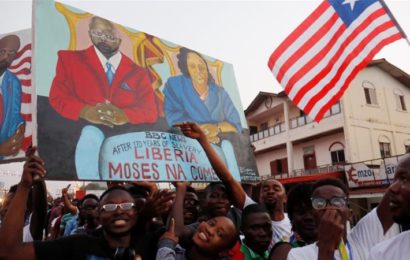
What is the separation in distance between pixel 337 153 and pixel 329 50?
55.4ft

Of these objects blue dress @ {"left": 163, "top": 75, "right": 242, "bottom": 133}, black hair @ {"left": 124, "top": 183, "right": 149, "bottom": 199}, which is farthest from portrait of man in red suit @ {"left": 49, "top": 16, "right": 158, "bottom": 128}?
black hair @ {"left": 124, "top": 183, "right": 149, "bottom": 199}

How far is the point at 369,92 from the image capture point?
19969 mm

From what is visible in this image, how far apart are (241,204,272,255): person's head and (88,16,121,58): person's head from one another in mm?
2112

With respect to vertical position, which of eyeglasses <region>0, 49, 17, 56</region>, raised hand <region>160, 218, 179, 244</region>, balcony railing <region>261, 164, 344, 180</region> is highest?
eyeglasses <region>0, 49, 17, 56</region>

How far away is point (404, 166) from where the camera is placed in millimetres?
1708

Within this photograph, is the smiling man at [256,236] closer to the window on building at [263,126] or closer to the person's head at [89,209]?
the person's head at [89,209]

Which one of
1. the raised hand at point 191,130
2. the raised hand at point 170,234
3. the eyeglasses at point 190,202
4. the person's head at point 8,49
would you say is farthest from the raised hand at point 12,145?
the raised hand at point 170,234

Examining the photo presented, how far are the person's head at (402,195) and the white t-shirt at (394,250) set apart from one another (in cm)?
8

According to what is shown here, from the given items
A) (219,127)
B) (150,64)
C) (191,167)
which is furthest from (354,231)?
(150,64)

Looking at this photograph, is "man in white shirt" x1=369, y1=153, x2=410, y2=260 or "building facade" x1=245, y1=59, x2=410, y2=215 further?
"building facade" x1=245, y1=59, x2=410, y2=215

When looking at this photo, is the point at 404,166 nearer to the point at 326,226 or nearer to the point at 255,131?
the point at 326,226

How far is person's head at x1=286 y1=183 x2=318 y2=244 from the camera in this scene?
2.51m

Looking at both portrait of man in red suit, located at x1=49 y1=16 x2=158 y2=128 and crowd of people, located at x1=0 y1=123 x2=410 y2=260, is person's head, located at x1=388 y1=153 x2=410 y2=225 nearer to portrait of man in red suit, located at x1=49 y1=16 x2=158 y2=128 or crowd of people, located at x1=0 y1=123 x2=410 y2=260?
crowd of people, located at x1=0 y1=123 x2=410 y2=260

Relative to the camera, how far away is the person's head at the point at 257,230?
2725 mm
